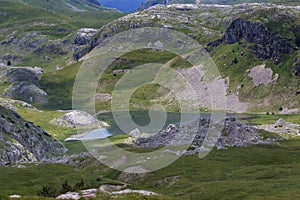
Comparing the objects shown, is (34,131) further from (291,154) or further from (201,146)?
(291,154)

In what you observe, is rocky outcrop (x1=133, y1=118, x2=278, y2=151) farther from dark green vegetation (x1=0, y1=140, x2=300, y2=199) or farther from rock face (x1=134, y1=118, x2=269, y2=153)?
dark green vegetation (x1=0, y1=140, x2=300, y2=199)

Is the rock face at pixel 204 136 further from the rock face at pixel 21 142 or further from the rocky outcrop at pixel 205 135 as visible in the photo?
the rock face at pixel 21 142

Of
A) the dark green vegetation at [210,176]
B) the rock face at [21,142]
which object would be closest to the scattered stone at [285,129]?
the dark green vegetation at [210,176]

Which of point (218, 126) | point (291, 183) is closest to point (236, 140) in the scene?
point (218, 126)

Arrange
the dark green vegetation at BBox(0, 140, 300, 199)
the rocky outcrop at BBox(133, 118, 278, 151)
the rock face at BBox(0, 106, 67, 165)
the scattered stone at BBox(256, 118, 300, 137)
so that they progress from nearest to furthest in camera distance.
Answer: the dark green vegetation at BBox(0, 140, 300, 199), the rocky outcrop at BBox(133, 118, 278, 151), the rock face at BBox(0, 106, 67, 165), the scattered stone at BBox(256, 118, 300, 137)

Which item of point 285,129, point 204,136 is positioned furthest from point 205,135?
point 285,129

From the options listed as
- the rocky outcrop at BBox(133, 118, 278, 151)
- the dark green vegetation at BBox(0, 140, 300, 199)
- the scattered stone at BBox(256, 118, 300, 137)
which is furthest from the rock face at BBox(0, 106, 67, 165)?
the scattered stone at BBox(256, 118, 300, 137)
